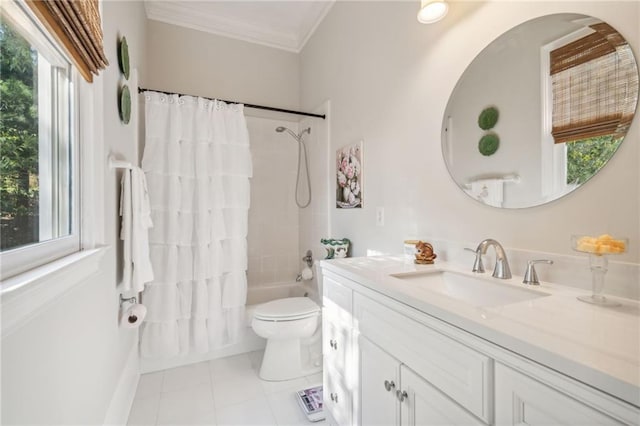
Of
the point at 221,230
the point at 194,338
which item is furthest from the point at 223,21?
the point at 194,338

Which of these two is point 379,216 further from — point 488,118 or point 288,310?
point 288,310

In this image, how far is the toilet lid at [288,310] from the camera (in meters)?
1.96

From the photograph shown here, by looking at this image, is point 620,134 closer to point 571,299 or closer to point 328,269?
point 571,299

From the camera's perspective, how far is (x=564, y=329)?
0.61 m

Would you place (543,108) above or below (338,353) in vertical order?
above

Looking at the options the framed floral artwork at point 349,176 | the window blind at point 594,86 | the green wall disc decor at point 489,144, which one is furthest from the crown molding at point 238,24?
the window blind at point 594,86

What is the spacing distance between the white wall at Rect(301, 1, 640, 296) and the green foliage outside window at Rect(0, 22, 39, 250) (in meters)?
1.48

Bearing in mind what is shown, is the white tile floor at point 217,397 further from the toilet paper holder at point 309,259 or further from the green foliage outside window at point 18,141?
the green foliage outside window at point 18,141

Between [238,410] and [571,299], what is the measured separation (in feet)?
5.67

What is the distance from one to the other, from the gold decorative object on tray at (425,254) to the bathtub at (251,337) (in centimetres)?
116

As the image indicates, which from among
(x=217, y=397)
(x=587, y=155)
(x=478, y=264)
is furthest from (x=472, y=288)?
(x=217, y=397)

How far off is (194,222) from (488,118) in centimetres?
194

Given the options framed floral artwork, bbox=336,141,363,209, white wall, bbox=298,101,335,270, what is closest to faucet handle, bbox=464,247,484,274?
framed floral artwork, bbox=336,141,363,209

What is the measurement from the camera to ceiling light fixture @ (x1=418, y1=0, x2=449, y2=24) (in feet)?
4.10
